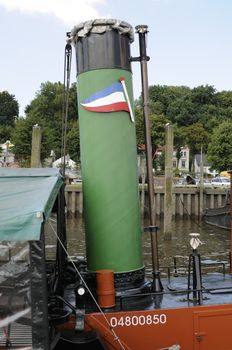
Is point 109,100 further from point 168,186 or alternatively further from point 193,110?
point 193,110

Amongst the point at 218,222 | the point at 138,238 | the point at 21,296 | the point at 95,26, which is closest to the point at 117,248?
the point at 138,238

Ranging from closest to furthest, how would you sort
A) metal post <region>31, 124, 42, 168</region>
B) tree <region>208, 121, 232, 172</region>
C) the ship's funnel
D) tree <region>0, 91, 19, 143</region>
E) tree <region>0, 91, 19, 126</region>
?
1. the ship's funnel
2. metal post <region>31, 124, 42, 168</region>
3. tree <region>208, 121, 232, 172</region>
4. tree <region>0, 91, 19, 143</region>
5. tree <region>0, 91, 19, 126</region>

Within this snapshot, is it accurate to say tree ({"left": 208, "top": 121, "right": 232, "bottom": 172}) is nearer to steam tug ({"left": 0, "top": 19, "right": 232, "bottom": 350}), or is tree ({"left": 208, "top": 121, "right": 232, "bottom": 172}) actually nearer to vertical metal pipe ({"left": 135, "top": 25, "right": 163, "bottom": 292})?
vertical metal pipe ({"left": 135, "top": 25, "right": 163, "bottom": 292})

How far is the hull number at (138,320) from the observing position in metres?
5.37

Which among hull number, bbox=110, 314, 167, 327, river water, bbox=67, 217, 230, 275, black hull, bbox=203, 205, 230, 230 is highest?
hull number, bbox=110, 314, 167, 327

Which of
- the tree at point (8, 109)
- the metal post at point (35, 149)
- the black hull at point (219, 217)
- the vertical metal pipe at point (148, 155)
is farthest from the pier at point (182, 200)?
the tree at point (8, 109)

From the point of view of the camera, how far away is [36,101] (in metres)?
96.4

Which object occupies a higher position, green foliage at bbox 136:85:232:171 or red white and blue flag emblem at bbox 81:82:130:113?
green foliage at bbox 136:85:232:171

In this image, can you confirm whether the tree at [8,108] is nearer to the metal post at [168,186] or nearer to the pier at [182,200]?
the pier at [182,200]

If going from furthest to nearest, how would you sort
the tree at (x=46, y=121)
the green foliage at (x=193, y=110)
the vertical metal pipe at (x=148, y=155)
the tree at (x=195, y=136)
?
the green foliage at (x=193, y=110) < the tree at (x=195, y=136) < the tree at (x=46, y=121) < the vertical metal pipe at (x=148, y=155)

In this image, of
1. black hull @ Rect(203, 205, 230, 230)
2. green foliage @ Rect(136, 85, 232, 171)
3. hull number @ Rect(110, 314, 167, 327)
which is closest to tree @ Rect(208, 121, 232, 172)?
green foliage @ Rect(136, 85, 232, 171)

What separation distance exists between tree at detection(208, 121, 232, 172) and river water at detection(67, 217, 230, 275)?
105ft

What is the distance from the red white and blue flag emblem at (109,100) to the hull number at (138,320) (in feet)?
9.02

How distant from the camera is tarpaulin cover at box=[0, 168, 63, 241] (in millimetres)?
Answer: 3953
